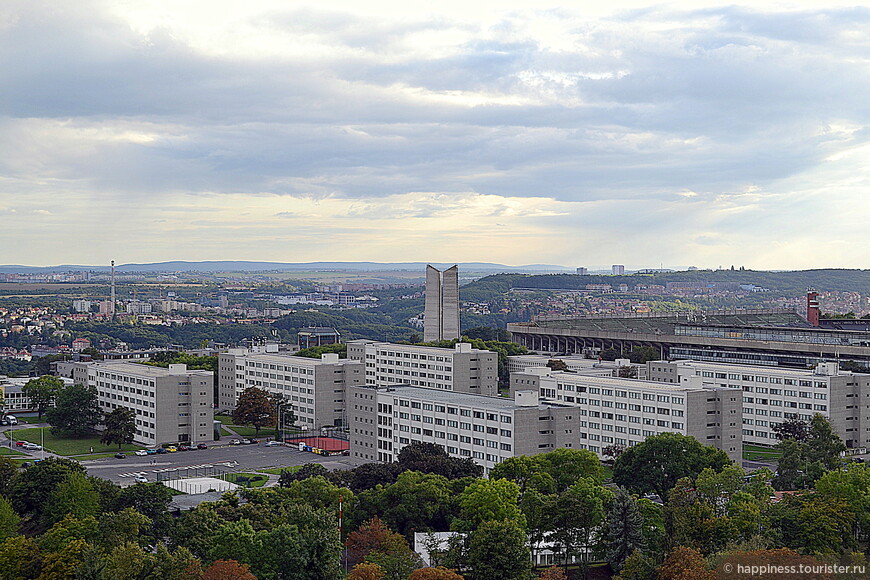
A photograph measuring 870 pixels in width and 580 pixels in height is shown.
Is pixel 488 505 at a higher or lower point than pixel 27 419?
higher

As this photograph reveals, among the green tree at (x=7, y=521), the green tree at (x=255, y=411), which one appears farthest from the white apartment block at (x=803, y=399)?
the green tree at (x=7, y=521)

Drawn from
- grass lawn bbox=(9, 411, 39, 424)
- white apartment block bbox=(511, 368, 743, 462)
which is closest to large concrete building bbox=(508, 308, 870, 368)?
white apartment block bbox=(511, 368, 743, 462)

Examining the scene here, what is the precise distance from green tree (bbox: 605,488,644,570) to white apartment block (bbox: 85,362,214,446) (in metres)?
35.0

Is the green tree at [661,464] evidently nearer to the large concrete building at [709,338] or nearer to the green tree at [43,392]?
the large concrete building at [709,338]

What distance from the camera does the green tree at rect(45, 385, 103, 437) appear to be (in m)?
63.3

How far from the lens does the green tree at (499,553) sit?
98.5ft

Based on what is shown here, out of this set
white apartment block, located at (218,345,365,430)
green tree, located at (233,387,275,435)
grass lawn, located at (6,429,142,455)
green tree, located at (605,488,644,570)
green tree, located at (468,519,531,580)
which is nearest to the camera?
green tree, located at (468,519,531,580)

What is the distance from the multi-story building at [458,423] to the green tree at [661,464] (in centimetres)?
549

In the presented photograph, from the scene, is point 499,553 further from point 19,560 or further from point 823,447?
point 823,447

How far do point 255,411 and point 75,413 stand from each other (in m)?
11.1

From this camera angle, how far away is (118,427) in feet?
197

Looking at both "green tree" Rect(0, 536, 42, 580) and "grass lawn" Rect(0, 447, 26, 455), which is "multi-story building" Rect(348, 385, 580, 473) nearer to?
"grass lawn" Rect(0, 447, 26, 455)

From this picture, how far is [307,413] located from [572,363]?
71.8 feet

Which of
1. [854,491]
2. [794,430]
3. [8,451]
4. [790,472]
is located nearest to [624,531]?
[854,491]
